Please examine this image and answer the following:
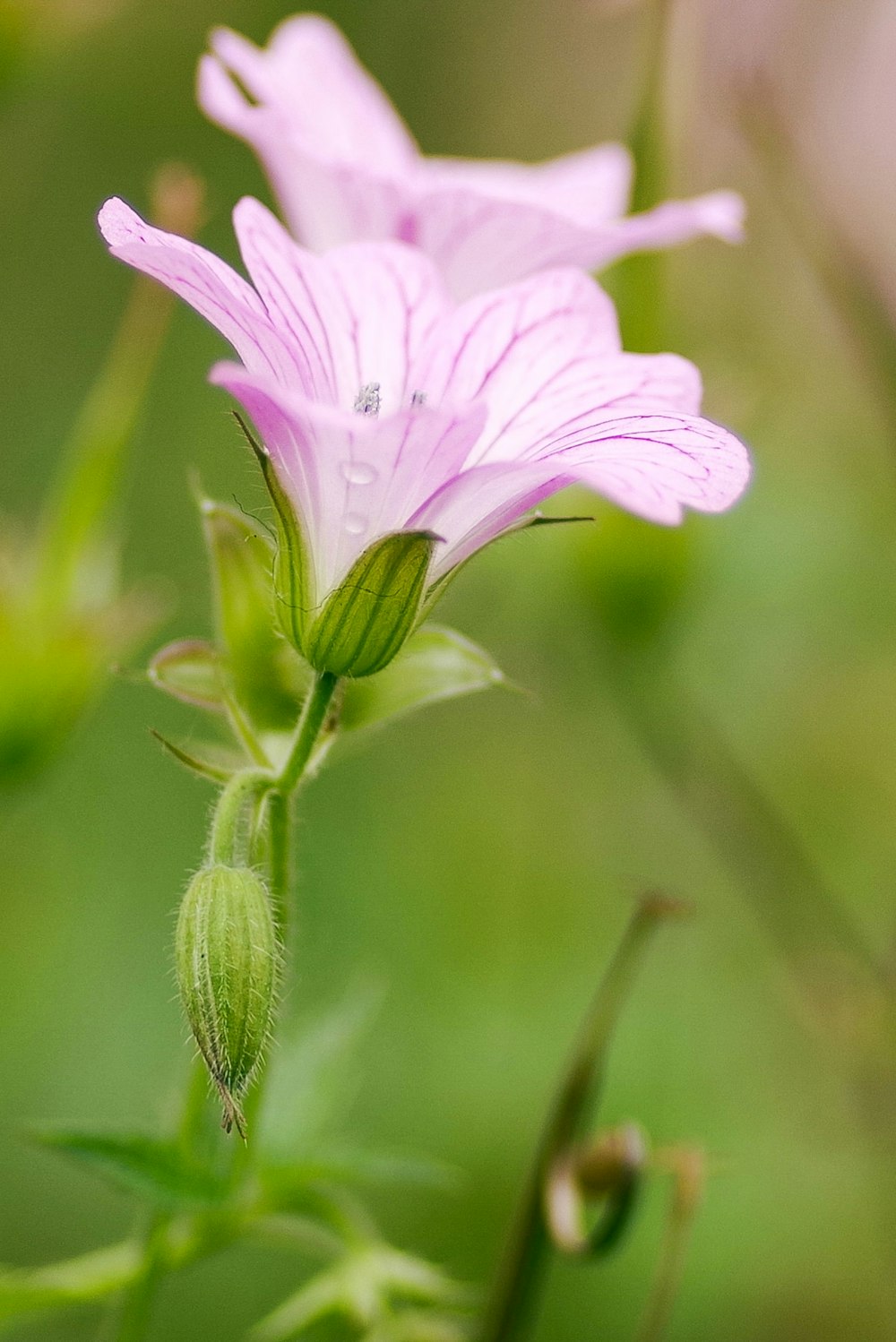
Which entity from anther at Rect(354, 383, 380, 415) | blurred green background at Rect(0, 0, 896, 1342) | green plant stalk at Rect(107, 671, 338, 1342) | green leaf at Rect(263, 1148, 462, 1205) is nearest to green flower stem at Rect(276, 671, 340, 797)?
green plant stalk at Rect(107, 671, 338, 1342)

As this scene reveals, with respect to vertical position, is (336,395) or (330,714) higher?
(336,395)

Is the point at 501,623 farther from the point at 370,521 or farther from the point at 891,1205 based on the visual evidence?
the point at 370,521

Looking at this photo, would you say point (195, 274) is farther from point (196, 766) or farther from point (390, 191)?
point (390, 191)

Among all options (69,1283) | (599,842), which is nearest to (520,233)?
(69,1283)

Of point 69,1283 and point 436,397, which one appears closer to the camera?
point 436,397

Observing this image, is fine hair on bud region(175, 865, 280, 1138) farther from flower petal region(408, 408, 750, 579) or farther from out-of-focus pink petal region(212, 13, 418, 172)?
out-of-focus pink petal region(212, 13, 418, 172)

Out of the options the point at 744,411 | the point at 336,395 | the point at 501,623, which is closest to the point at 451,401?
the point at 336,395
